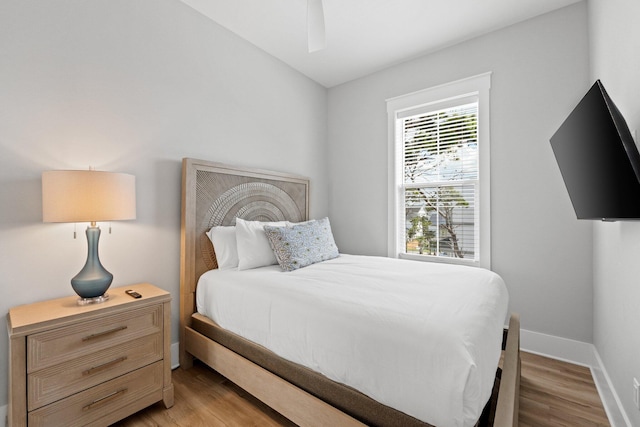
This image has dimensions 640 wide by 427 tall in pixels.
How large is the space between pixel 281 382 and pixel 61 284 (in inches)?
58.0

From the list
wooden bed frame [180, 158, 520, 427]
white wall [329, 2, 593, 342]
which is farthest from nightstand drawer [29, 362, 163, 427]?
white wall [329, 2, 593, 342]

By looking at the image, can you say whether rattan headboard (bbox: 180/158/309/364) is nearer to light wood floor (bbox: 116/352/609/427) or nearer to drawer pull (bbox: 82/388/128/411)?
light wood floor (bbox: 116/352/609/427)

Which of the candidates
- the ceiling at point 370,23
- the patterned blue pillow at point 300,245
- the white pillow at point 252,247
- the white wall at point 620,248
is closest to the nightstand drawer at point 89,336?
the white pillow at point 252,247

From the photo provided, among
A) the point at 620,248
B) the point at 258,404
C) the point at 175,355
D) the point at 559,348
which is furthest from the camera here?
the point at 559,348

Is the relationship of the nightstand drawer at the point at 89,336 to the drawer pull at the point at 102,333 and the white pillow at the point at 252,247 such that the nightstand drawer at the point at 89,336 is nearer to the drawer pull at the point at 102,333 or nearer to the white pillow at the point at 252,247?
the drawer pull at the point at 102,333

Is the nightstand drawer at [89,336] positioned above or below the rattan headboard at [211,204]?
below

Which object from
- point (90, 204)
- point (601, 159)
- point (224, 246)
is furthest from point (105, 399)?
point (601, 159)

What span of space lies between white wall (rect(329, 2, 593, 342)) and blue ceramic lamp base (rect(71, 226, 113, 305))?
3058 mm

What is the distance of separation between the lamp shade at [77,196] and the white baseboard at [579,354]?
3094 mm

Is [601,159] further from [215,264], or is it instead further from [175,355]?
[175,355]

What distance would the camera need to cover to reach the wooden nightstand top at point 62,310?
4.36 ft

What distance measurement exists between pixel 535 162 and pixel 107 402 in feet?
11.4

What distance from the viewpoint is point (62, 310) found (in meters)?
1.51

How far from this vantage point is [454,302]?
1433mm
